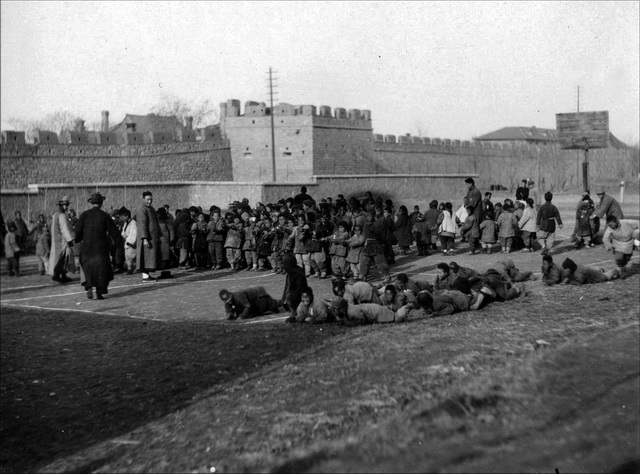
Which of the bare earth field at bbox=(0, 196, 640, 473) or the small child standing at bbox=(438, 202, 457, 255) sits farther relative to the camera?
the small child standing at bbox=(438, 202, 457, 255)

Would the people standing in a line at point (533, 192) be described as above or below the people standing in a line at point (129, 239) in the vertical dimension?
above

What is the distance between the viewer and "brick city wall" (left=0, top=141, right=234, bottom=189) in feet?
101

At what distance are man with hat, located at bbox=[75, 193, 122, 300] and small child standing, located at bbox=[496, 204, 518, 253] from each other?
706 centimetres

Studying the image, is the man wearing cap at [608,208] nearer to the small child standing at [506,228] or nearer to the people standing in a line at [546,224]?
the people standing in a line at [546,224]

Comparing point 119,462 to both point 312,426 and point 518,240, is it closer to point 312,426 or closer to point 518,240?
point 312,426

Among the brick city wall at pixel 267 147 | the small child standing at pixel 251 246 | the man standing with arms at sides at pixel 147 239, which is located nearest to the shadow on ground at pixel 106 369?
the man standing with arms at sides at pixel 147 239

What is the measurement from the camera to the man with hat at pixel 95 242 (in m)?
10.5

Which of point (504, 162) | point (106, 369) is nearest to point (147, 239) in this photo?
point (106, 369)

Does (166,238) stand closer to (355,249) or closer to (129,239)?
(129,239)

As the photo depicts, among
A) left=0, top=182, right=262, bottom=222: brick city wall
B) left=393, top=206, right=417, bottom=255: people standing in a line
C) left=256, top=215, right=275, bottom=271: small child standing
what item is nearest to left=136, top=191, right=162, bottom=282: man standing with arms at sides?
left=256, top=215, right=275, bottom=271: small child standing

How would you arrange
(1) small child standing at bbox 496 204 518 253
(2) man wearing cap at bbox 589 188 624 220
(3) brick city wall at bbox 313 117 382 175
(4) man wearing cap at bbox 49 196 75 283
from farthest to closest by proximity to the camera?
(3) brick city wall at bbox 313 117 382 175 < (1) small child standing at bbox 496 204 518 253 < (2) man wearing cap at bbox 589 188 624 220 < (4) man wearing cap at bbox 49 196 75 283

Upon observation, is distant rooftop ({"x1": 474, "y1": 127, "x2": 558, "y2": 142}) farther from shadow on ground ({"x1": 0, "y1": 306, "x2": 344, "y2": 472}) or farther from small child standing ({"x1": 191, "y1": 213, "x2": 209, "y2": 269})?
shadow on ground ({"x1": 0, "y1": 306, "x2": 344, "y2": 472})

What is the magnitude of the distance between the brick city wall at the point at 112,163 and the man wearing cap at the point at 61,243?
17654 millimetres

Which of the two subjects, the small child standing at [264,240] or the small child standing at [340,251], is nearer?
the small child standing at [340,251]
